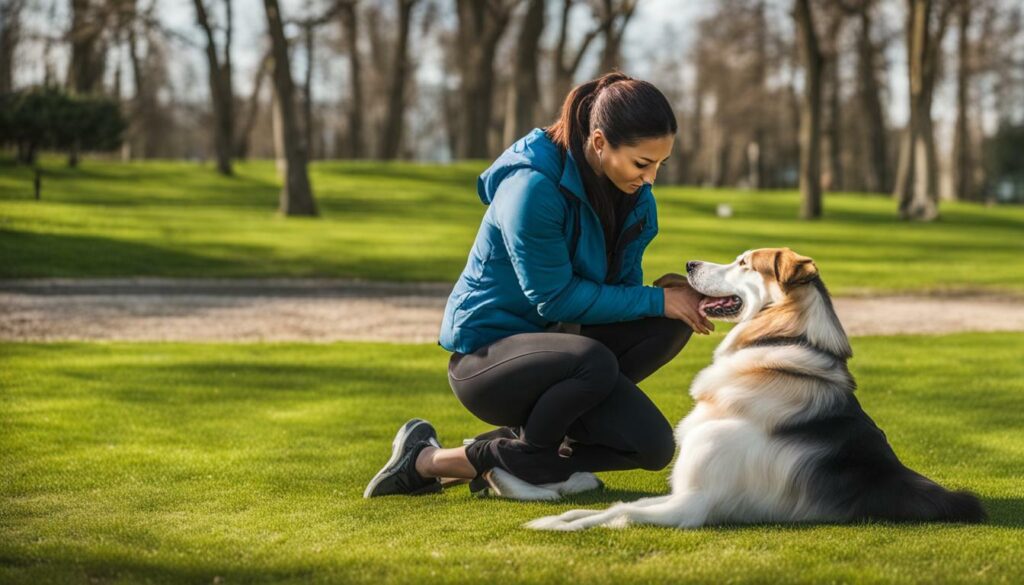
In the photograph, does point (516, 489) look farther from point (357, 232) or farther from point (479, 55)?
point (479, 55)

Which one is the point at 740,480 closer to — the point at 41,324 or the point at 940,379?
the point at 940,379

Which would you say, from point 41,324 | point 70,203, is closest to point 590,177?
point 41,324

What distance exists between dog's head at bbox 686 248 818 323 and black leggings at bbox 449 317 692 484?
336mm

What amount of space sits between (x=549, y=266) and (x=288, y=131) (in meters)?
21.1

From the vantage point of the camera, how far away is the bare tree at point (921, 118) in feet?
104

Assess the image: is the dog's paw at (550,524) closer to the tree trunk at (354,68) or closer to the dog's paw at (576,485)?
the dog's paw at (576,485)

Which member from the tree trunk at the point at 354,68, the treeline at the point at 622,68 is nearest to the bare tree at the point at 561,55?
the treeline at the point at 622,68

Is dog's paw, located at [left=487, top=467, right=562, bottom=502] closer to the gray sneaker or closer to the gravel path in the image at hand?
the gray sneaker

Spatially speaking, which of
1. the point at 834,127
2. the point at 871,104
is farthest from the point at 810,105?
the point at 834,127

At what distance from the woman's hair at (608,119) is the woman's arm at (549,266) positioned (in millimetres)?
210

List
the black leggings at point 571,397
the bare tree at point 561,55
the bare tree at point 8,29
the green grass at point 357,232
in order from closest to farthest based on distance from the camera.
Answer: the black leggings at point 571,397
the green grass at point 357,232
the bare tree at point 561,55
the bare tree at point 8,29

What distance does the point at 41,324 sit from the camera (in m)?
13.2

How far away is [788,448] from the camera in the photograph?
470 centimetres

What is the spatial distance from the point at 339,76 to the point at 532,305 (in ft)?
197
